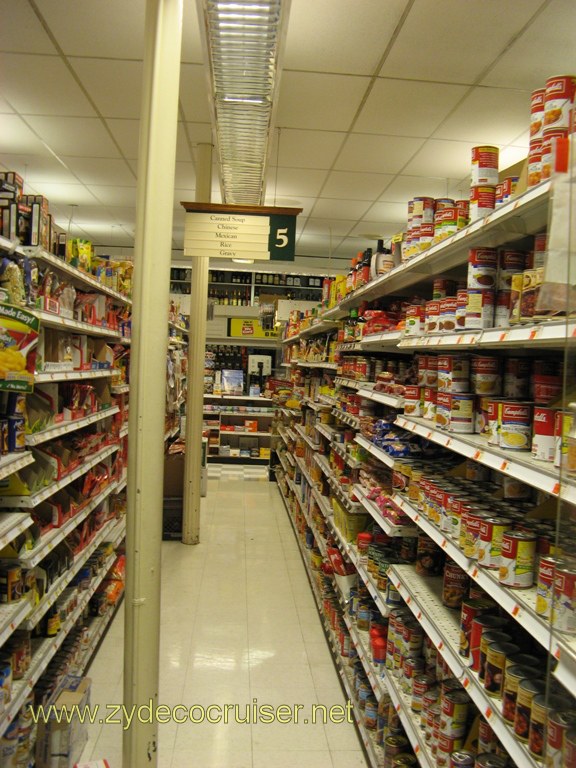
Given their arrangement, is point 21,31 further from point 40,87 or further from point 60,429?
point 60,429

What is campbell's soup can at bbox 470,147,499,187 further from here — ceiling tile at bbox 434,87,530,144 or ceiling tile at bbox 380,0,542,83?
ceiling tile at bbox 434,87,530,144

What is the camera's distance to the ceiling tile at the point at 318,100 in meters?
3.82

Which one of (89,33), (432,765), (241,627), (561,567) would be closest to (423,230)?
(561,567)

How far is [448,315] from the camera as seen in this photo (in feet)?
6.69

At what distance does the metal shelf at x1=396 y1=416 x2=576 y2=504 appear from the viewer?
126 cm

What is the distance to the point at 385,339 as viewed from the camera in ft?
9.37

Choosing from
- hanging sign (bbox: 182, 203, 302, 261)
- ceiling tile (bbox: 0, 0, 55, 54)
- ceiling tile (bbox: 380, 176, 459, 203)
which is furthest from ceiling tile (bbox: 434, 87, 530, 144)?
ceiling tile (bbox: 0, 0, 55, 54)

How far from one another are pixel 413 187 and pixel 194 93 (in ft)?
9.10

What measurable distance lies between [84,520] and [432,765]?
8.14 feet

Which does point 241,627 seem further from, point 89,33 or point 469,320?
point 89,33

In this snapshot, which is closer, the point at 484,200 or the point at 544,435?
the point at 544,435

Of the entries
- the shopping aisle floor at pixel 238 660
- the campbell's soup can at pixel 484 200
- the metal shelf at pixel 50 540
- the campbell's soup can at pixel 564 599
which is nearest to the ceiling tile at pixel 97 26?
the campbell's soup can at pixel 484 200

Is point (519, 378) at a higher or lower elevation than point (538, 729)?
higher

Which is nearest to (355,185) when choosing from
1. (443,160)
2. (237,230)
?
(443,160)
